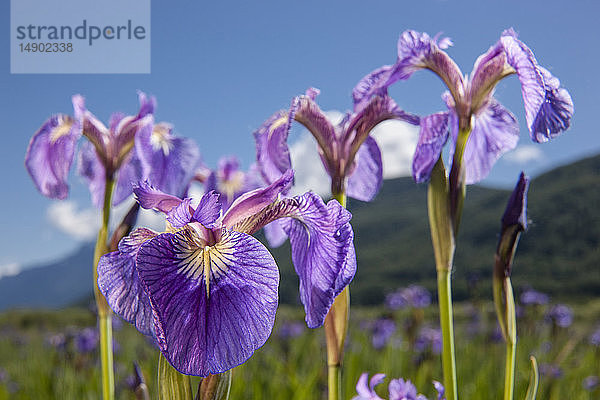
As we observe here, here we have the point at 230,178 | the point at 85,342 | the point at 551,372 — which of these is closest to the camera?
the point at 230,178

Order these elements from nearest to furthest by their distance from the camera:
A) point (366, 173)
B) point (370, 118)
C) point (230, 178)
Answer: point (370, 118) → point (366, 173) → point (230, 178)

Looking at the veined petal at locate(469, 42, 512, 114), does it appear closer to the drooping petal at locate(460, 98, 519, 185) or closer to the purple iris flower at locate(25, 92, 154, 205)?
the drooping petal at locate(460, 98, 519, 185)

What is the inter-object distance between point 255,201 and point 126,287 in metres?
0.28

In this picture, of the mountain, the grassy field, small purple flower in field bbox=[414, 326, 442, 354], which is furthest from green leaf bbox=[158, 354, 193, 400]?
the mountain

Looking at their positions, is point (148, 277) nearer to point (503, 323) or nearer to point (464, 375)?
point (503, 323)

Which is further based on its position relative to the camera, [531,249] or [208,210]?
[531,249]

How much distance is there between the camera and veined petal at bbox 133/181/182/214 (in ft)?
3.08

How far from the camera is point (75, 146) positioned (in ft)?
6.51

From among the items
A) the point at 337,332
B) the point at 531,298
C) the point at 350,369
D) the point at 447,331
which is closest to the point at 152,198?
the point at 337,332

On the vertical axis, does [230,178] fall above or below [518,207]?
above

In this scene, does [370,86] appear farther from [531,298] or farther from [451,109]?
[531,298]

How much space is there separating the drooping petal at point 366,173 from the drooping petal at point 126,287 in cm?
83

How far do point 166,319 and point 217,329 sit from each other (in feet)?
0.28

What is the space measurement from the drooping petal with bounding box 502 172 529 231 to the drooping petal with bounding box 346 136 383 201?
1.29 feet
